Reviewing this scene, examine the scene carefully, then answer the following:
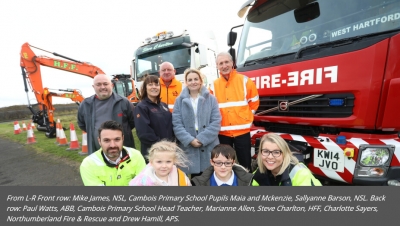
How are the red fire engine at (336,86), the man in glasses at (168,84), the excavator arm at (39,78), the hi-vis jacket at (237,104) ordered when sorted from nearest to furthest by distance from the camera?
the red fire engine at (336,86)
the hi-vis jacket at (237,104)
the man in glasses at (168,84)
the excavator arm at (39,78)

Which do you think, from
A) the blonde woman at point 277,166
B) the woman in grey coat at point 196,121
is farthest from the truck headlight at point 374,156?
the woman in grey coat at point 196,121

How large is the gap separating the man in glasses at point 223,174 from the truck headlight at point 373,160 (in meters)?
0.94

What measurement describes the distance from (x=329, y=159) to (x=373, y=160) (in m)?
0.32

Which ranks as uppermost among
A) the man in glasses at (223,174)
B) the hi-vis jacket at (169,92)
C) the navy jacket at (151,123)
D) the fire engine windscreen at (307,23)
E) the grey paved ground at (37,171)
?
the fire engine windscreen at (307,23)

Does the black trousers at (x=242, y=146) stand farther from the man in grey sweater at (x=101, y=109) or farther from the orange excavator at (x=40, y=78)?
the orange excavator at (x=40, y=78)

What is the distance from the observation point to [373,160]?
1828 millimetres

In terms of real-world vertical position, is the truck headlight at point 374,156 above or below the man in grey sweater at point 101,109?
below

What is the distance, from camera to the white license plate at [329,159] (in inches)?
76.6

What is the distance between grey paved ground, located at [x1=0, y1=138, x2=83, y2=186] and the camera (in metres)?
3.72

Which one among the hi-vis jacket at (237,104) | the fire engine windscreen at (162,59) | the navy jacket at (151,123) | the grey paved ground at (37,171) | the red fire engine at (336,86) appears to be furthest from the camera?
the fire engine windscreen at (162,59)

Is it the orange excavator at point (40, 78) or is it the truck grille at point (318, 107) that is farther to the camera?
the orange excavator at point (40, 78)
